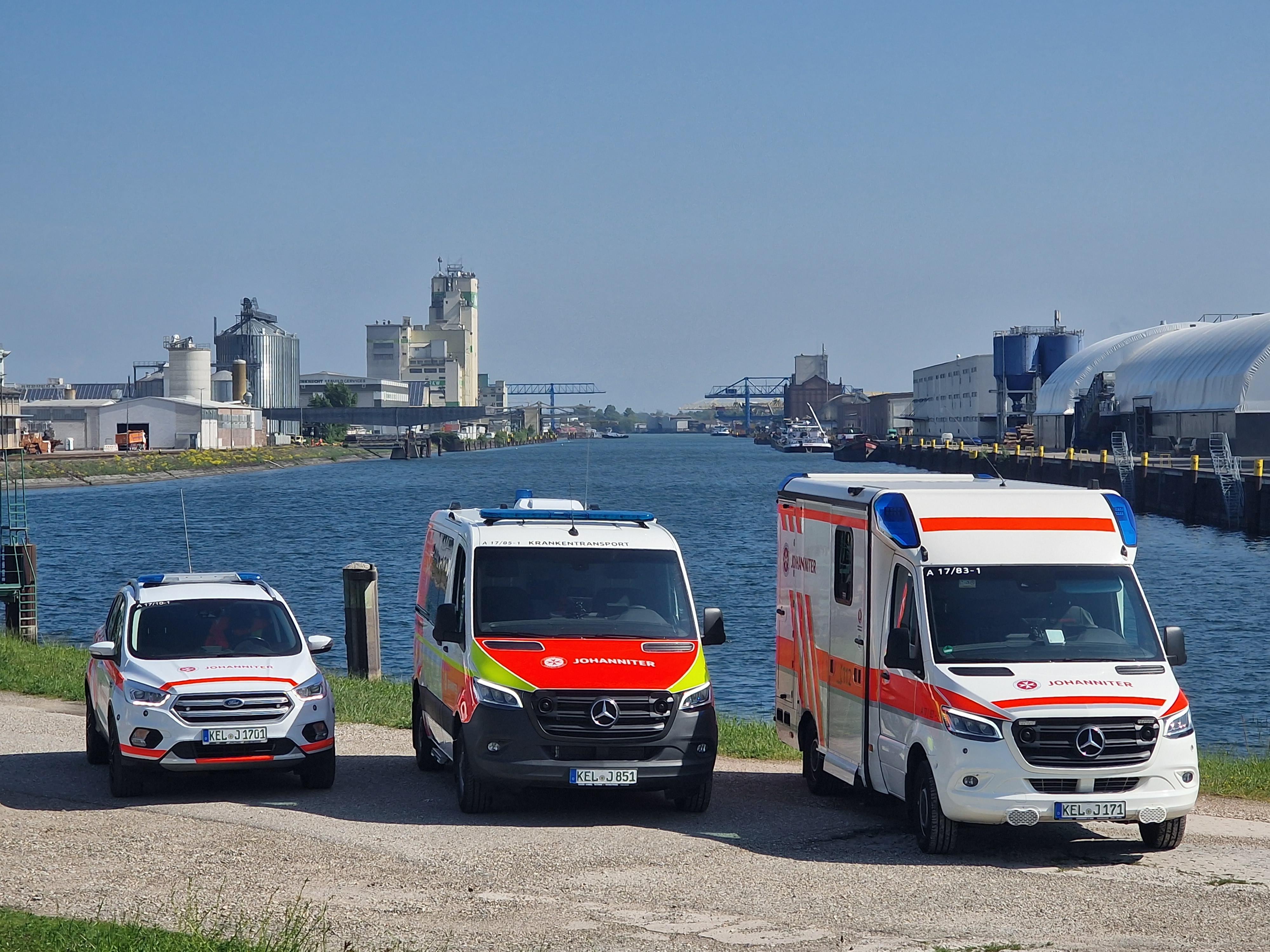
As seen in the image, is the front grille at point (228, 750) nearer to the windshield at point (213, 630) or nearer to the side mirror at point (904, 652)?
the windshield at point (213, 630)

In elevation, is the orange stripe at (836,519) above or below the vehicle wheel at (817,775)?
above

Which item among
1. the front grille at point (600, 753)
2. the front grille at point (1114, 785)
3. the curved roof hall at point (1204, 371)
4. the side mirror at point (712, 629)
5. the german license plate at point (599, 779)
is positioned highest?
the curved roof hall at point (1204, 371)

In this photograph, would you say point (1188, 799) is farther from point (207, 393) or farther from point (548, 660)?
point (207, 393)

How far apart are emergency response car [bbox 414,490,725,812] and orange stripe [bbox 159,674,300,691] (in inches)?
58.5

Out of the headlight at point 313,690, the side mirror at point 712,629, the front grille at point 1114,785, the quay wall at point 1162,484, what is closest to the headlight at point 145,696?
the headlight at point 313,690

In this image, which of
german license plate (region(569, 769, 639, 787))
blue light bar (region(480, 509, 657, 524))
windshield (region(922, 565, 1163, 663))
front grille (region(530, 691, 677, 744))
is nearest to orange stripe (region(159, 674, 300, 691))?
blue light bar (region(480, 509, 657, 524))

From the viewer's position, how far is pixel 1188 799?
11641 mm

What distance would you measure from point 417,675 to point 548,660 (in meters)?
3.70

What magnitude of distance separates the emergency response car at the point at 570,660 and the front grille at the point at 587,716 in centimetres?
1

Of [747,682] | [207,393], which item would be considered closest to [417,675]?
[747,682]

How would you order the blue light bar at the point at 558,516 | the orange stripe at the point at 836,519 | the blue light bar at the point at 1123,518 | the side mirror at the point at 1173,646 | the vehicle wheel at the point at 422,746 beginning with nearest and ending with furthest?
the side mirror at the point at 1173,646, the blue light bar at the point at 1123,518, the orange stripe at the point at 836,519, the blue light bar at the point at 558,516, the vehicle wheel at the point at 422,746

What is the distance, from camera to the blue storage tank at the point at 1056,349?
14562 centimetres

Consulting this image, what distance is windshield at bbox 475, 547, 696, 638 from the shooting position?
45.2ft

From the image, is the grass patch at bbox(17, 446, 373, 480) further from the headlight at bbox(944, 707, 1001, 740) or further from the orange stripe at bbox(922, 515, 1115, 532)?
the headlight at bbox(944, 707, 1001, 740)
